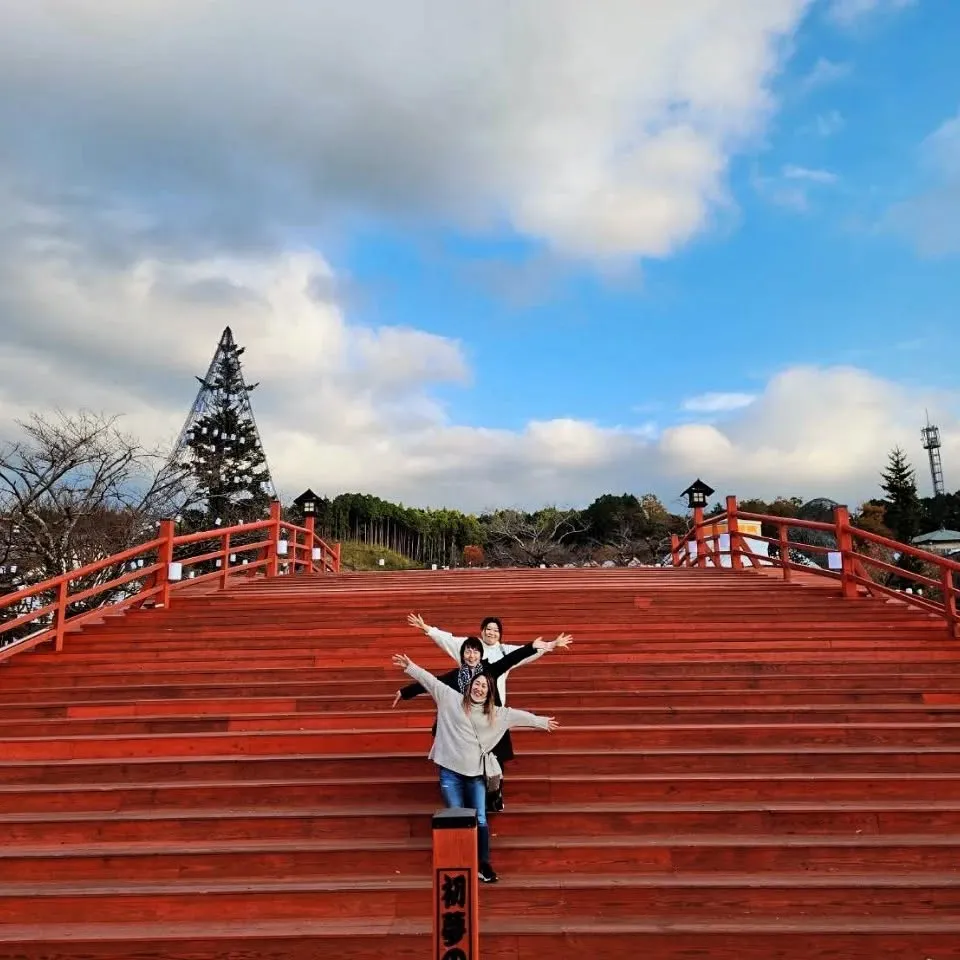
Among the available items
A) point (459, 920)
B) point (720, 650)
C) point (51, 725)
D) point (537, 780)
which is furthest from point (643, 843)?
point (51, 725)

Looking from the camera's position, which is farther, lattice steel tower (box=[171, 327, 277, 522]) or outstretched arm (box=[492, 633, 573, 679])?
lattice steel tower (box=[171, 327, 277, 522])

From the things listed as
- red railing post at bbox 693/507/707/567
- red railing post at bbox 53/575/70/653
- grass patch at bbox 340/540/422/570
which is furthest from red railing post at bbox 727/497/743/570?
grass patch at bbox 340/540/422/570

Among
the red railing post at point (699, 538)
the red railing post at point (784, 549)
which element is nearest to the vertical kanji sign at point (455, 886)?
the red railing post at point (784, 549)

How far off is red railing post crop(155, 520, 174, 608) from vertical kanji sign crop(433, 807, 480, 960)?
7360mm

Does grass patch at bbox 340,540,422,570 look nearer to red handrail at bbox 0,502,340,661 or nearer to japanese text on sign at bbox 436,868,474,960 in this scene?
red handrail at bbox 0,502,340,661

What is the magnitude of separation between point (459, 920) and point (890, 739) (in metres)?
4.36

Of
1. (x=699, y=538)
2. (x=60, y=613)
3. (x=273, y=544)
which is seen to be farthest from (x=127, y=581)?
(x=699, y=538)

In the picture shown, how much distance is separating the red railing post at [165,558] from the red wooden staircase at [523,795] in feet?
3.40

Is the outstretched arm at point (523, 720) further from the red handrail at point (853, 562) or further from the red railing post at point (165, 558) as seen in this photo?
the red railing post at point (165, 558)

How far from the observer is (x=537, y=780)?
15.9 feet

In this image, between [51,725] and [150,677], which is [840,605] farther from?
[51,725]

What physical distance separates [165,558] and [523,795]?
6.14 meters

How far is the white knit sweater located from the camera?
159 inches

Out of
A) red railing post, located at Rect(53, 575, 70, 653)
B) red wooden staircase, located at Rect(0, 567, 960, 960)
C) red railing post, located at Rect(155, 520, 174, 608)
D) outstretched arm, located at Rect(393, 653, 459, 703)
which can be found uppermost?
red railing post, located at Rect(155, 520, 174, 608)
